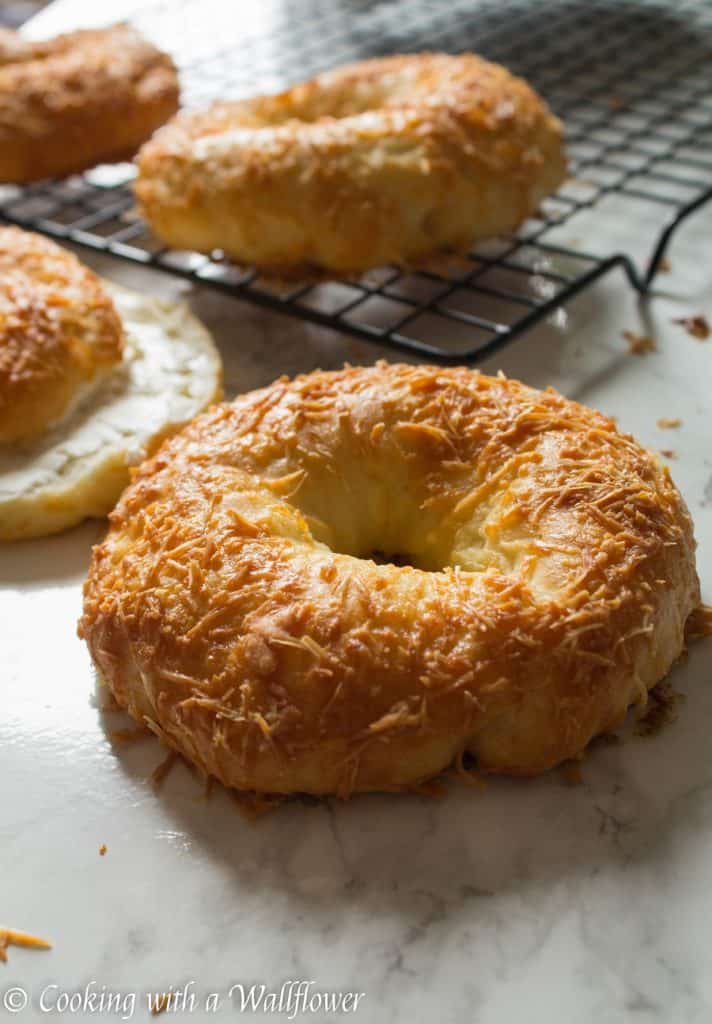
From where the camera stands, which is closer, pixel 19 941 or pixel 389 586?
pixel 19 941

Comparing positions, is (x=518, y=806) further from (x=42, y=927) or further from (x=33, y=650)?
(x=33, y=650)

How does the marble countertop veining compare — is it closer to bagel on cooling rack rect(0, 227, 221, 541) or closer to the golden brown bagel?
bagel on cooling rack rect(0, 227, 221, 541)

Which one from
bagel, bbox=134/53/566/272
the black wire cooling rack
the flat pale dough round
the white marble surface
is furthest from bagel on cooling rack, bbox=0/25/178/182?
the white marble surface

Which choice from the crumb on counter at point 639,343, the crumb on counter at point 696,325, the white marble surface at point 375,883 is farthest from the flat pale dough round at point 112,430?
the crumb on counter at point 696,325

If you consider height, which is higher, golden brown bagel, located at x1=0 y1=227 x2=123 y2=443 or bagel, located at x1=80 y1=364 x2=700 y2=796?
golden brown bagel, located at x1=0 y1=227 x2=123 y2=443

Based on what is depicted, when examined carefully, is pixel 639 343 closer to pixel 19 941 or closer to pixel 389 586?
pixel 389 586

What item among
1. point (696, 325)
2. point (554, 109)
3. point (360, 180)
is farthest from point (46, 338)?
point (554, 109)

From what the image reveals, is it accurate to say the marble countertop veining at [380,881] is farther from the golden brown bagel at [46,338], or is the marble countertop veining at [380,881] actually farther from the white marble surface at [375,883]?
the golden brown bagel at [46,338]
